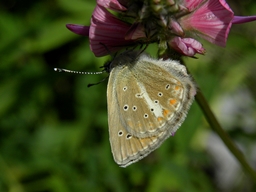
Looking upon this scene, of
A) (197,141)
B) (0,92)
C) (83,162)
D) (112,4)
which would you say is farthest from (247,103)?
(112,4)

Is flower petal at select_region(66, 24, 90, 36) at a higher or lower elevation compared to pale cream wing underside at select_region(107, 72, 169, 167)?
higher

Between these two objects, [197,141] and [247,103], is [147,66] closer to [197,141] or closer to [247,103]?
[197,141]

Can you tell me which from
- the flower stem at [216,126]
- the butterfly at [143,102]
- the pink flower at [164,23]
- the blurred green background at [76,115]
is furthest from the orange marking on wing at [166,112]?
the blurred green background at [76,115]

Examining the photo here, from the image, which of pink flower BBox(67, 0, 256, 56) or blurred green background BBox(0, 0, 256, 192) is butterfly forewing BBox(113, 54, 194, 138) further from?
blurred green background BBox(0, 0, 256, 192)

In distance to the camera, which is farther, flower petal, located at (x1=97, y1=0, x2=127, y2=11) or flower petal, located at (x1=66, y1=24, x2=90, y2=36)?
flower petal, located at (x1=66, y1=24, x2=90, y2=36)

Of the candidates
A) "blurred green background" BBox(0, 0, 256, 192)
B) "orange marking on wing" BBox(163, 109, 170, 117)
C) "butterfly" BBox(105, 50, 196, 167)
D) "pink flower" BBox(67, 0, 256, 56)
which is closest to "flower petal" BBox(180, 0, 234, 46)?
"pink flower" BBox(67, 0, 256, 56)

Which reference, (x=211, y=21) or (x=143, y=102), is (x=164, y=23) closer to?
(x=211, y=21)

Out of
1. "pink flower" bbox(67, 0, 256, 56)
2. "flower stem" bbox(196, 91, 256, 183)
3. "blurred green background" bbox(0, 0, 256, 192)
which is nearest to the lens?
"pink flower" bbox(67, 0, 256, 56)
